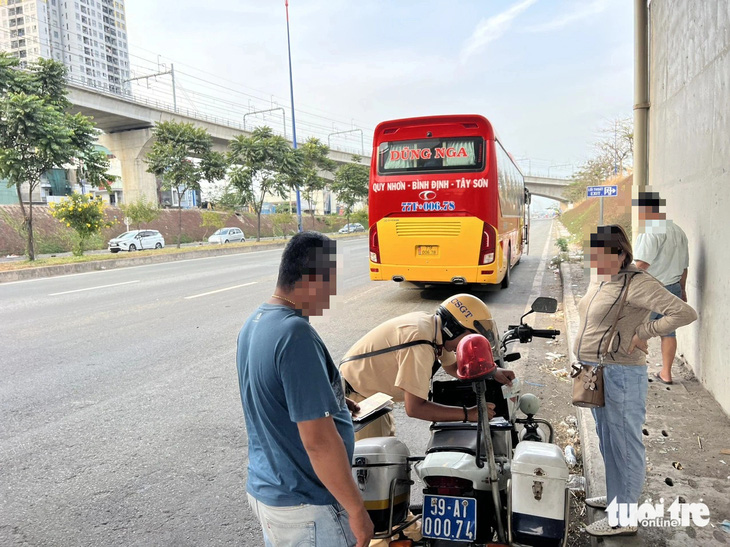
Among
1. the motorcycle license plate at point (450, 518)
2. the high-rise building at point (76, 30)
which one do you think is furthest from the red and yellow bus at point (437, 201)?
the high-rise building at point (76, 30)

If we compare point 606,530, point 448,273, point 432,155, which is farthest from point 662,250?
point 432,155

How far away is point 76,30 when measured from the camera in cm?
10575

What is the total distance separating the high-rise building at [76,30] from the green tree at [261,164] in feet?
226

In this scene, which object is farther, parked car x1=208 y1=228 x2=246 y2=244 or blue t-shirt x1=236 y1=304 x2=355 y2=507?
parked car x1=208 y1=228 x2=246 y2=244

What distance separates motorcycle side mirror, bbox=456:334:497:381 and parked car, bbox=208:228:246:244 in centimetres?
3630

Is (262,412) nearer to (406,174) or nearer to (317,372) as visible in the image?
(317,372)

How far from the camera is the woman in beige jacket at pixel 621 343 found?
2580 mm

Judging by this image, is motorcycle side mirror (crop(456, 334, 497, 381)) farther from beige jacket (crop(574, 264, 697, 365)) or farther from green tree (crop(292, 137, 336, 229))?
green tree (crop(292, 137, 336, 229))

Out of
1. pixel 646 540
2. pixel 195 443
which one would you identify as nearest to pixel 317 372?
pixel 646 540

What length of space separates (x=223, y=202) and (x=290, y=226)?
9312 millimetres

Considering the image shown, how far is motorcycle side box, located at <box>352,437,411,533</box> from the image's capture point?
7.23ft

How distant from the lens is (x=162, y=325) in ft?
27.9

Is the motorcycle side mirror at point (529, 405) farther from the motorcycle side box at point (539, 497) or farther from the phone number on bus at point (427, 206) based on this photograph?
the phone number on bus at point (427, 206)

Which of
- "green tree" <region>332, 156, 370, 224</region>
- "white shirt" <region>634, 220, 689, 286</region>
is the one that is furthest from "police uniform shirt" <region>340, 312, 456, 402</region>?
"green tree" <region>332, 156, 370, 224</region>
